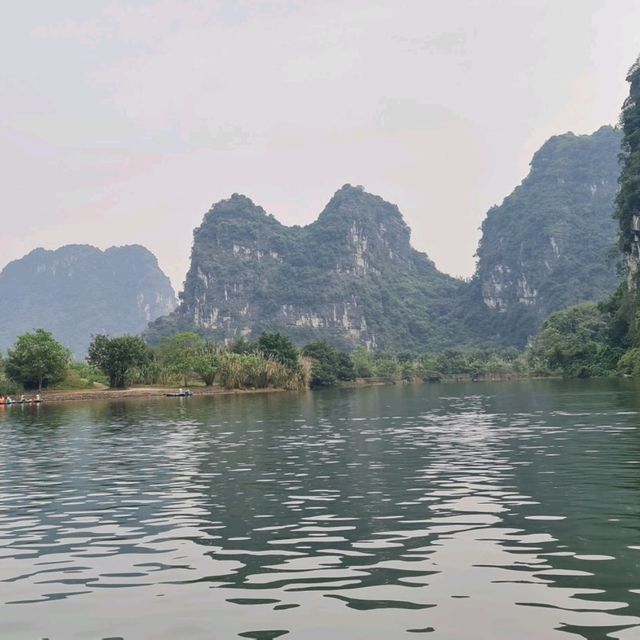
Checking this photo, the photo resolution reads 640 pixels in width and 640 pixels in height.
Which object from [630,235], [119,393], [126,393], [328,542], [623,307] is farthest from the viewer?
[623,307]

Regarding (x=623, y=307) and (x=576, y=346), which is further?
(x=576, y=346)

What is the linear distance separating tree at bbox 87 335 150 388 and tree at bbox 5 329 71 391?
16.2 ft

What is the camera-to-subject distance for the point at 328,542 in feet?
41.0

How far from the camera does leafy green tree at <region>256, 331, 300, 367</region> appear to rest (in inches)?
4405

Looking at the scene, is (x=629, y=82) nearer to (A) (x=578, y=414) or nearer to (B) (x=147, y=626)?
(A) (x=578, y=414)

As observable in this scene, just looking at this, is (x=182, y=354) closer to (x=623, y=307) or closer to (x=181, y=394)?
(x=181, y=394)

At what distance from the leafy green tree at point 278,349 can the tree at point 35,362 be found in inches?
1218

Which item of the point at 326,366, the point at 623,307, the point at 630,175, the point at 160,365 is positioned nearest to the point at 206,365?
the point at 160,365

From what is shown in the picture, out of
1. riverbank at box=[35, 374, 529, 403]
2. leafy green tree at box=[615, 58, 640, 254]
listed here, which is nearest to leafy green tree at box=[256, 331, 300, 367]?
riverbank at box=[35, 374, 529, 403]

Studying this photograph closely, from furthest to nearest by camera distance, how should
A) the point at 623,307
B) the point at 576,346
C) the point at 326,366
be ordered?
the point at 326,366 < the point at 576,346 < the point at 623,307

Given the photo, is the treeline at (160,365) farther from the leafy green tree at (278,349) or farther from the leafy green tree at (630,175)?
the leafy green tree at (630,175)

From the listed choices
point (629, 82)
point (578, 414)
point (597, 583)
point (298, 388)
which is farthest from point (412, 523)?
point (629, 82)

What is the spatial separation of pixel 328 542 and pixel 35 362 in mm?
80875

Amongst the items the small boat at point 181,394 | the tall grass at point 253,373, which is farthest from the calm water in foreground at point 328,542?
the tall grass at point 253,373
